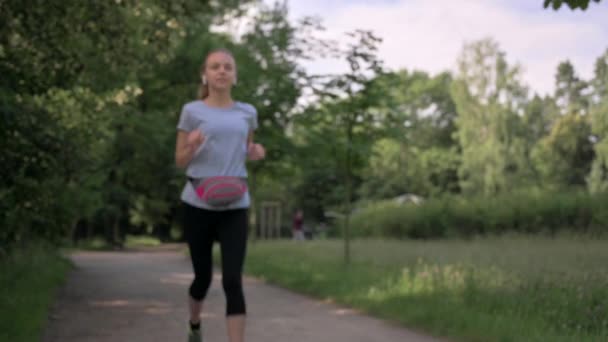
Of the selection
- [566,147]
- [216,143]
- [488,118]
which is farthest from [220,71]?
[488,118]

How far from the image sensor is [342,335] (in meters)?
7.32

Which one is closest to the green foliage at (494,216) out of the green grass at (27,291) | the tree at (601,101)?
the tree at (601,101)

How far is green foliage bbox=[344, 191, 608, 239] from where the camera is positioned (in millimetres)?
20500

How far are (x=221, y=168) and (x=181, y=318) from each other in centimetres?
387

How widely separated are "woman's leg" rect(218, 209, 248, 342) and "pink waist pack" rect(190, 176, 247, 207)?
0.50ft

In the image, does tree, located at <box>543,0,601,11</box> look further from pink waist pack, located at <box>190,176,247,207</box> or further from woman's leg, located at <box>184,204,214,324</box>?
woman's leg, located at <box>184,204,214,324</box>

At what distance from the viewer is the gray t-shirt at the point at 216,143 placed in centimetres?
499

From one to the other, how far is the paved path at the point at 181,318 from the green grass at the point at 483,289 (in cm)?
33

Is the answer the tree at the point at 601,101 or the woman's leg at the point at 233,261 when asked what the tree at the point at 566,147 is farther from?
the woman's leg at the point at 233,261

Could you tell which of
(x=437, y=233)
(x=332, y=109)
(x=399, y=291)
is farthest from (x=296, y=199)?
(x=399, y=291)

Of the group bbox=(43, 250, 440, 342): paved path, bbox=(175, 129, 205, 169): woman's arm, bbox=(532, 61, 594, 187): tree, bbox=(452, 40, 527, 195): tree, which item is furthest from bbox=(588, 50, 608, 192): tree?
bbox=(452, 40, 527, 195): tree

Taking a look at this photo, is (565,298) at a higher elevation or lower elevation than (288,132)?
lower

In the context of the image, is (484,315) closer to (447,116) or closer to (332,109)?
(332,109)

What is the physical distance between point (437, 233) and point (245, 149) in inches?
861
